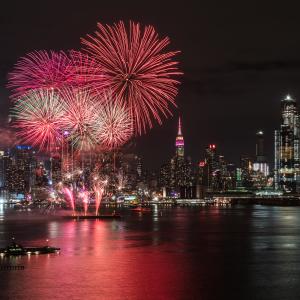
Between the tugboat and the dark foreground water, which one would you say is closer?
the dark foreground water

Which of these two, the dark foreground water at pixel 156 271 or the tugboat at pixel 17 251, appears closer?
the dark foreground water at pixel 156 271

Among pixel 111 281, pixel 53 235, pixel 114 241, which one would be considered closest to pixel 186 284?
pixel 111 281

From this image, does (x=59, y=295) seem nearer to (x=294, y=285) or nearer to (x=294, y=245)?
(x=294, y=285)

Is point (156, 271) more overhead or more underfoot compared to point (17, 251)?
more underfoot

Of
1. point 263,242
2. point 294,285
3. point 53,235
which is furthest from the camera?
point 53,235

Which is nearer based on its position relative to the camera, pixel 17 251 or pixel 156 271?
pixel 156 271

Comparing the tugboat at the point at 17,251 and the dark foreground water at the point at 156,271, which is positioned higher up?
the tugboat at the point at 17,251

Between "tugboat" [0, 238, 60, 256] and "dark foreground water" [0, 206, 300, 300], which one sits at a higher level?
"tugboat" [0, 238, 60, 256]

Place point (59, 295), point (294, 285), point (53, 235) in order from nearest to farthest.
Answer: point (59, 295) → point (294, 285) → point (53, 235)

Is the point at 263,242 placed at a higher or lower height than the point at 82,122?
lower

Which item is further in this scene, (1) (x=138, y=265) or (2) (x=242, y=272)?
(1) (x=138, y=265)
